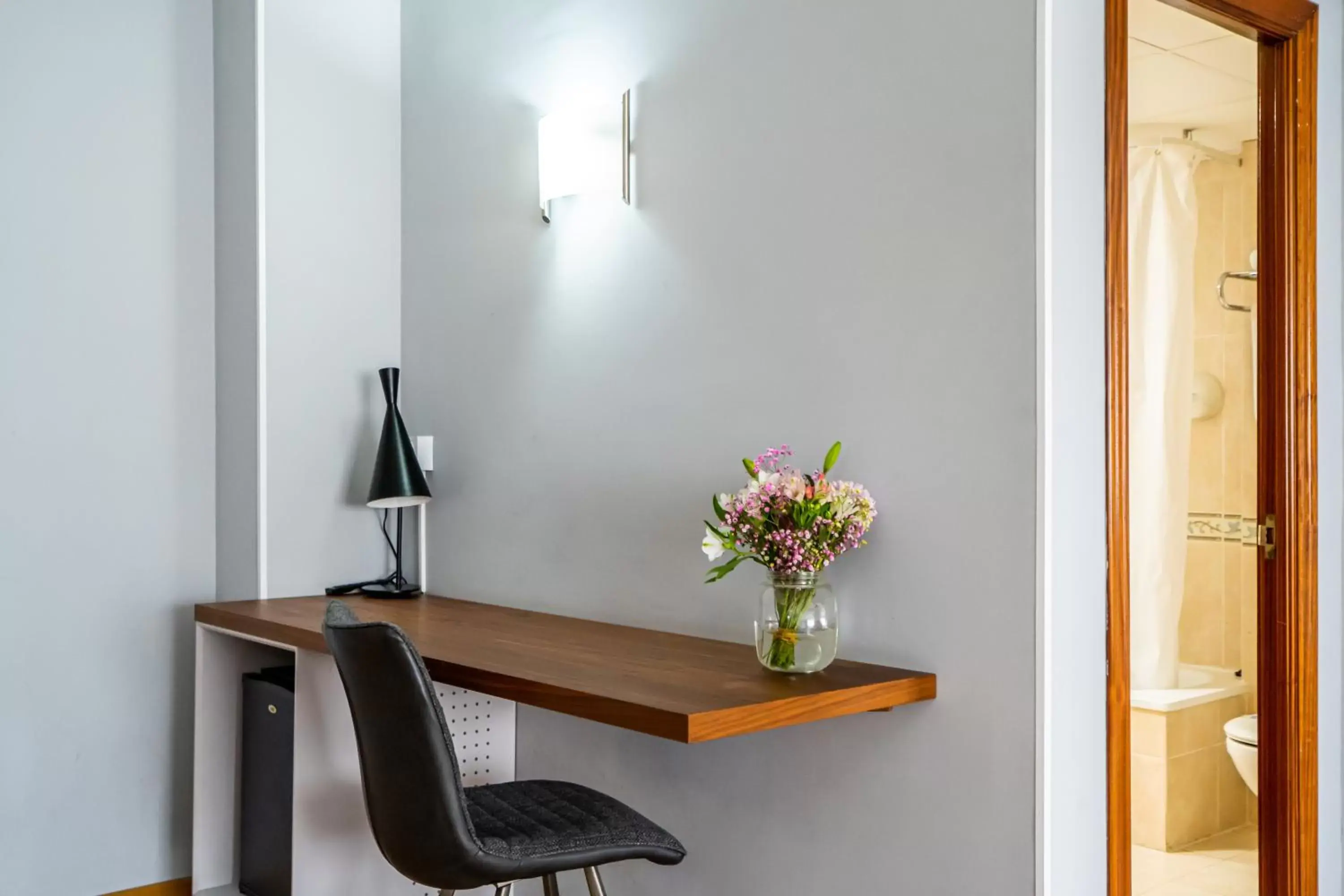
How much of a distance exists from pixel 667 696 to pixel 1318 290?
1587 mm

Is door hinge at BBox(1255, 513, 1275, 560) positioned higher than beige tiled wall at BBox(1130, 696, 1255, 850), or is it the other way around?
door hinge at BBox(1255, 513, 1275, 560)

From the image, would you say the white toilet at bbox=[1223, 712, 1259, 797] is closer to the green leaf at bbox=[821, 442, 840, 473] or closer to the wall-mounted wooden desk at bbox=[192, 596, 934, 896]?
the wall-mounted wooden desk at bbox=[192, 596, 934, 896]

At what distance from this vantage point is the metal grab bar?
100 inches

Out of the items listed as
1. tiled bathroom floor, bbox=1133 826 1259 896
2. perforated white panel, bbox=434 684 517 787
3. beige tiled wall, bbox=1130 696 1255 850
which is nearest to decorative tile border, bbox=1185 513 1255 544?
beige tiled wall, bbox=1130 696 1255 850

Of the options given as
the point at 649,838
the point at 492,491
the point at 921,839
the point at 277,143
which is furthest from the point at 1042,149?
the point at 277,143

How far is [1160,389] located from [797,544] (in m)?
1.40

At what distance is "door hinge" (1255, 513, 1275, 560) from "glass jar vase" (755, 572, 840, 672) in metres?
1.00

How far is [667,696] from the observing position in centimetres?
164

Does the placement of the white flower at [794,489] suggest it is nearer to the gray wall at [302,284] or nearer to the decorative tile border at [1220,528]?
the decorative tile border at [1220,528]

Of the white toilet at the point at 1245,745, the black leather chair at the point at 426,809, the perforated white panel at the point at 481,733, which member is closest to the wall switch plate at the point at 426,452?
the perforated white panel at the point at 481,733

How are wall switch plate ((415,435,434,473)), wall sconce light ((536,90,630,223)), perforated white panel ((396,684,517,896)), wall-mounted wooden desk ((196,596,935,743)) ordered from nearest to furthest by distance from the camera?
wall-mounted wooden desk ((196,596,935,743)) → wall sconce light ((536,90,630,223)) → perforated white panel ((396,684,517,896)) → wall switch plate ((415,435,434,473))

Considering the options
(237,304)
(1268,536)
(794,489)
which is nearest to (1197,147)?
(1268,536)

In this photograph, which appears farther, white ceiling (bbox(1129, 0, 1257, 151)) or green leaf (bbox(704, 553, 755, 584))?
white ceiling (bbox(1129, 0, 1257, 151))

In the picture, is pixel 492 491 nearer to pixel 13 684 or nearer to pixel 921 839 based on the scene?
pixel 13 684
